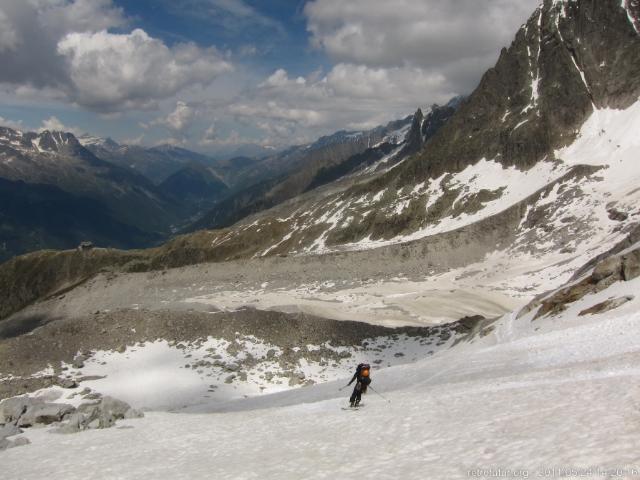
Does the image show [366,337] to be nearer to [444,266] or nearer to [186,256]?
[444,266]

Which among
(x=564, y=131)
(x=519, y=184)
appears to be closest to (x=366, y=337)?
(x=519, y=184)

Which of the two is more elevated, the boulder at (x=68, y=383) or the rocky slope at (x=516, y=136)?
the rocky slope at (x=516, y=136)

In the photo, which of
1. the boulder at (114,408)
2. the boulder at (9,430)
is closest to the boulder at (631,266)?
the boulder at (114,408)

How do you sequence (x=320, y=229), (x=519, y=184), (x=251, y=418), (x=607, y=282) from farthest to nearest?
(x=320, y=229) < (x=519, y=184) < (x=607, y=282) < (x=251, y=418)

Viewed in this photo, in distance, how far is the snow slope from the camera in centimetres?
1028

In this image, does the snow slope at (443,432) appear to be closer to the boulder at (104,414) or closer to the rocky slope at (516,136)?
the boulder at (104,414)

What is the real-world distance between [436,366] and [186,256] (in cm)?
15262

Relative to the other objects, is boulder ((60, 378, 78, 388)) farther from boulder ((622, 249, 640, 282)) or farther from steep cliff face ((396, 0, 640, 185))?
steep cliff face ((396, 0, 640, 185))

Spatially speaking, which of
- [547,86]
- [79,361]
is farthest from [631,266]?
[547,86]

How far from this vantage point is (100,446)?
1711 centimetres

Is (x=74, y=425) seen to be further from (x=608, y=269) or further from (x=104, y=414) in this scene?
(x=608, y=269)

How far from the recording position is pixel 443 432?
13.1 m

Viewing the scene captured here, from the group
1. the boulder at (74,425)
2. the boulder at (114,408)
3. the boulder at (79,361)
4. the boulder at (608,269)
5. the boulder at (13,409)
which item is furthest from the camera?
the boulder at (79,361)

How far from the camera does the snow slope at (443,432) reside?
10281mm
